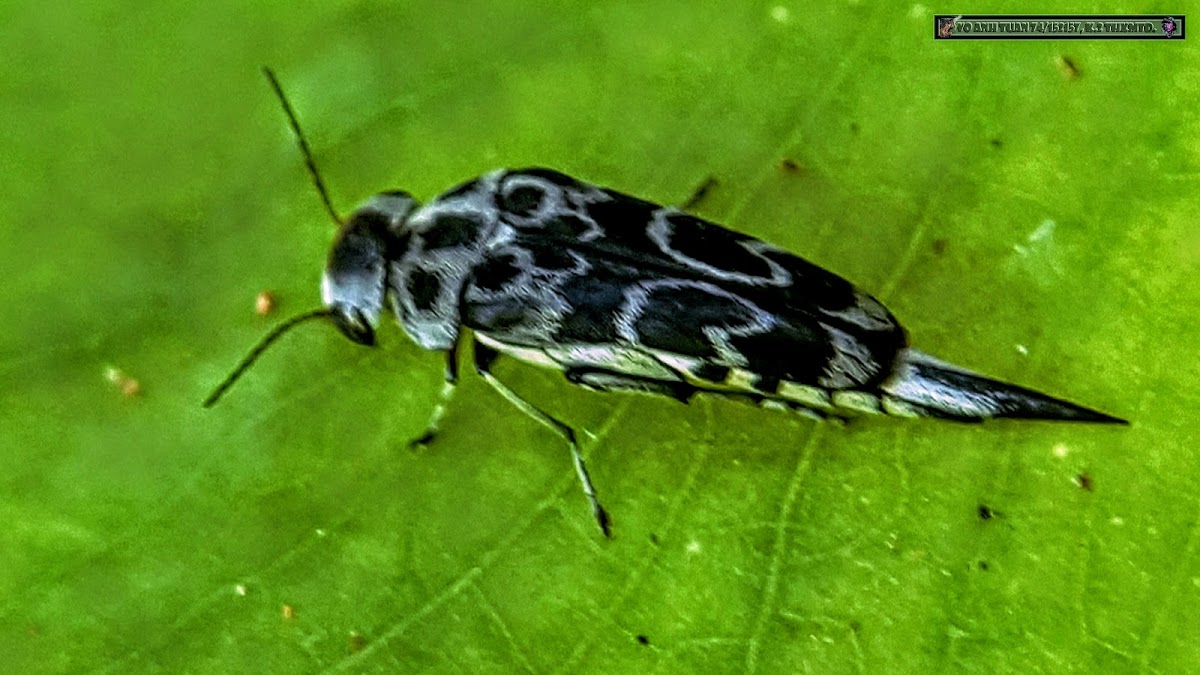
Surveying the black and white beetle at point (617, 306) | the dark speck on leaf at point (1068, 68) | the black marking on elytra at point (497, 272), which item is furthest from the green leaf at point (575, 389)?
the black marking on elytra at point (497, 272)

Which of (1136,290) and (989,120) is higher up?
(989,120)

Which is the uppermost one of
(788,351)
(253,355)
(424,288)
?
(788,351)

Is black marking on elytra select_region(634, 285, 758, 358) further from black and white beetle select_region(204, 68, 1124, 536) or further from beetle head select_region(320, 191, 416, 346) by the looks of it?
beetle head select_region(320, 191, 416, 346)

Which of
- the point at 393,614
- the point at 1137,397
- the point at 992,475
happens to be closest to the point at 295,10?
the point at 393,614

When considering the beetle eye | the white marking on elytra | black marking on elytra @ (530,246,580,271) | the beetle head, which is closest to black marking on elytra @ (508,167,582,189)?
black marking on elytra @ (530,246,580,271)

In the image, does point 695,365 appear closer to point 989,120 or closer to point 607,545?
point 607,545

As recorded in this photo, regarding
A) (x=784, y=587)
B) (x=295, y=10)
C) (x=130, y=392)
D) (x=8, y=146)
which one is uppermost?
(x=295, y=10)

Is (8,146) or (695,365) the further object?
(8,146)

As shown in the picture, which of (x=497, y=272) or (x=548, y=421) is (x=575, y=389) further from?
(x=497, y=272)

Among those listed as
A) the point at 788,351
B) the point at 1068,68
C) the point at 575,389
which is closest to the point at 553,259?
the point at 575,389
